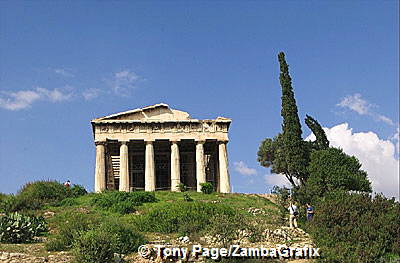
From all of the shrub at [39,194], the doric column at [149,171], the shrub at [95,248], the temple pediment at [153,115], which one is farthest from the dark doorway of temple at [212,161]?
the shrub at [95,248]

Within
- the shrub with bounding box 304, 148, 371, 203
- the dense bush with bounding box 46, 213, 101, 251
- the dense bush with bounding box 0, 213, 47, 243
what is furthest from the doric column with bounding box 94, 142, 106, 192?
the dense bush with bounding box 46, 213, 101, 251

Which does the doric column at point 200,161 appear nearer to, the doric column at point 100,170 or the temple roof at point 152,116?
the temple roof at point 152,116

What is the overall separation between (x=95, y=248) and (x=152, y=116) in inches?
1148

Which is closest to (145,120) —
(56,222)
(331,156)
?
(331,156)

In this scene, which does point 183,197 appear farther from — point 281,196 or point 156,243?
point 156,243

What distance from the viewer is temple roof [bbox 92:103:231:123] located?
147 feet

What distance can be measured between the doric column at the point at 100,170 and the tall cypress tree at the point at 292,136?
48.5 ft

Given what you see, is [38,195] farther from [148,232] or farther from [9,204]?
[148,232]

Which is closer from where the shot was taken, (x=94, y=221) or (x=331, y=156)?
(x=94, y=221)

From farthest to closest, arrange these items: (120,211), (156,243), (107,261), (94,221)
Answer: (120,211), (94,221), (156,243), (107,261)

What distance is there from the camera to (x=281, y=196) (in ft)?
98.6

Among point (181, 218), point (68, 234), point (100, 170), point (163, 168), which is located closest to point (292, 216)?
point (181, 218)

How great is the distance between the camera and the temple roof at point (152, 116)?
44688mm

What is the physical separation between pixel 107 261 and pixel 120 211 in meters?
12.7
